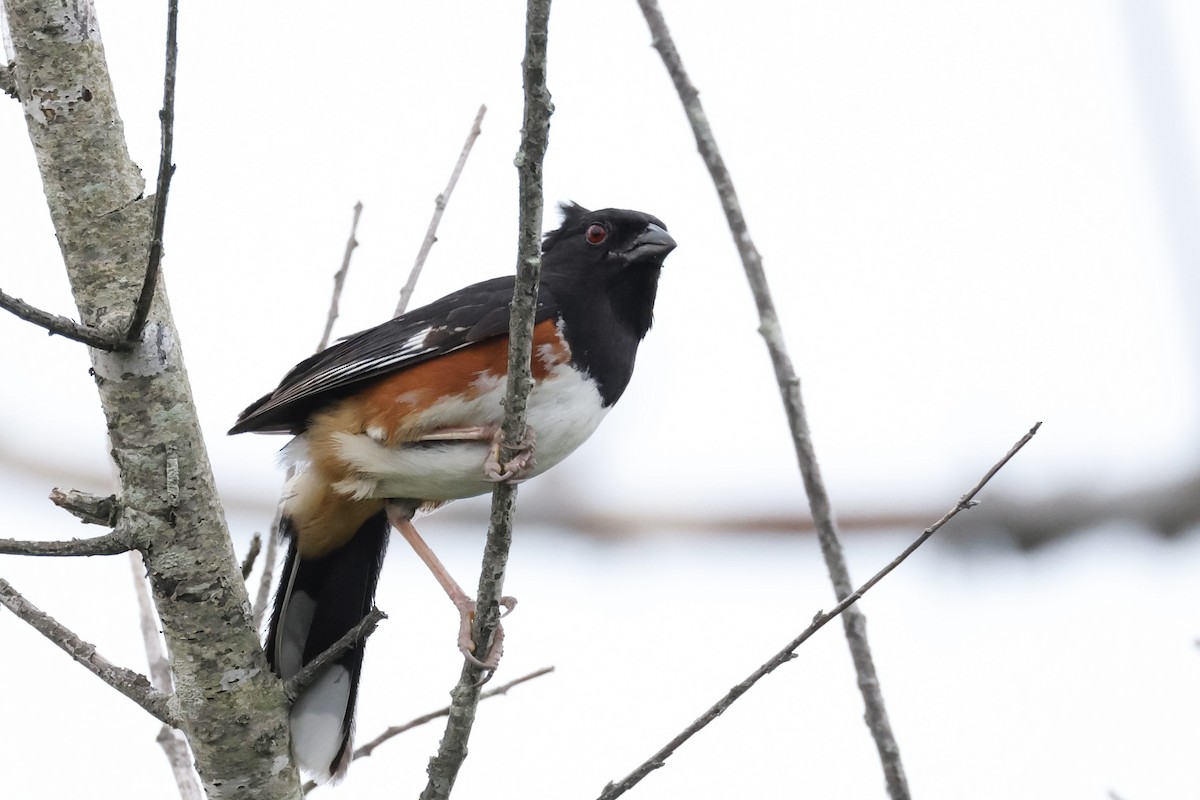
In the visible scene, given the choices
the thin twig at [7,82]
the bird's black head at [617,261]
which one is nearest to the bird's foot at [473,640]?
the bird's black head at [617,261]

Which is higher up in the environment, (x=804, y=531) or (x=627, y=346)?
(x=627, y=346)

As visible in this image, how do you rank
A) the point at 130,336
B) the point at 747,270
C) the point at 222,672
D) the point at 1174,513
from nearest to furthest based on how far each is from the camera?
the point at 1174,513, the point at 130,336, the point at 222,672, the point at 747,270

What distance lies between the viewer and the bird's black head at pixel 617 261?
3479mm

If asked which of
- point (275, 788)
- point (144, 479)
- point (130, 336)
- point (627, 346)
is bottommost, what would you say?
point (275, 788)

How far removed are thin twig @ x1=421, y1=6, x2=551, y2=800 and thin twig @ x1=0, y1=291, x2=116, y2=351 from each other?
721 millimetres

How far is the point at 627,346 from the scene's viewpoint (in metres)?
3.44

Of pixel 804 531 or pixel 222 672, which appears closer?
pixel 222 672

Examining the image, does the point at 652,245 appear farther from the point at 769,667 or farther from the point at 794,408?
the point at 769,667

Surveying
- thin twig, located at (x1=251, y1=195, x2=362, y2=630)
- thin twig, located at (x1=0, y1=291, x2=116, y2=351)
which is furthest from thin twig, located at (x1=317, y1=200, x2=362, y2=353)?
thin twig, located at (x1=0, y1=291, x2=116, y2=351)

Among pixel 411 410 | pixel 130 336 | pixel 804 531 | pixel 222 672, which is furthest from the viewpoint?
pixel 804 531

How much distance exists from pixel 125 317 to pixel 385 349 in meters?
1.08

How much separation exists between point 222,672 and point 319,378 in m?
0.98

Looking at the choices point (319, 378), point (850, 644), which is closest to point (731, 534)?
point (850, 644)

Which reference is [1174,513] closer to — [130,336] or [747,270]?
[747,270]
